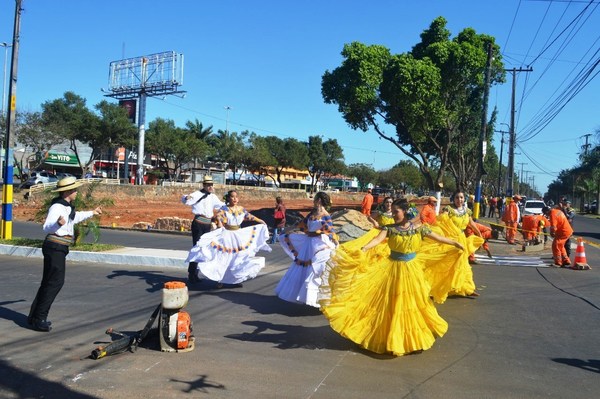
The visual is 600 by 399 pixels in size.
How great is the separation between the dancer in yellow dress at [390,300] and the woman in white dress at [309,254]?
47.2 inches

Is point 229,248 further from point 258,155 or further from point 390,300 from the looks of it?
point 258,155

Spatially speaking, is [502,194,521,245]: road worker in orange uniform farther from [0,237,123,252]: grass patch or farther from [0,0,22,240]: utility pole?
[0,0,22,240]: utility pole

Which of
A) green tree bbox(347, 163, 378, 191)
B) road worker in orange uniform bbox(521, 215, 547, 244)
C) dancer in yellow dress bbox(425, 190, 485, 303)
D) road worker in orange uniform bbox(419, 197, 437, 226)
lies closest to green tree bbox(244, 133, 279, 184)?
green tree bbox(347, 163, 378, 191)

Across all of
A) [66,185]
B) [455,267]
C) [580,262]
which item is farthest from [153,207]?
[455,267]

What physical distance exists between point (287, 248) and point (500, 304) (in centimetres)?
355

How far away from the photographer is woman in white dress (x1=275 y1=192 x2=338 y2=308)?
7.27 meters

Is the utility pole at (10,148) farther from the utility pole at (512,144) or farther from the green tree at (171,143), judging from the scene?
the green tree at (171,143)

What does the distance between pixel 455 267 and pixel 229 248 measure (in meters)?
3.62

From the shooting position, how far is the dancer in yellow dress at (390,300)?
17.9 ft

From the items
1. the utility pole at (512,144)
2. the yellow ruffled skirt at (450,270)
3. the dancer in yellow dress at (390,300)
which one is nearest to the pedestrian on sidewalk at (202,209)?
the yellow ruffled skirt at (450,270)

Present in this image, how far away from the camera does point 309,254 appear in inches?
294

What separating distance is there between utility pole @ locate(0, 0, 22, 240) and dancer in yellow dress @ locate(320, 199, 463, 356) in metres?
11.0

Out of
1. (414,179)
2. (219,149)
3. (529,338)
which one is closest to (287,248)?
(529,338)

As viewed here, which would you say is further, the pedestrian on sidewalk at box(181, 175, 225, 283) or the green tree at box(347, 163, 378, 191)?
the green tree at box(347, 163, 378, 191)
